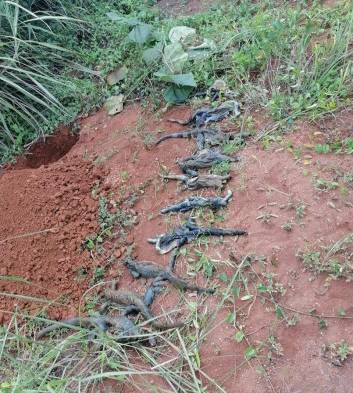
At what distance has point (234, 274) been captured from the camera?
2.37m

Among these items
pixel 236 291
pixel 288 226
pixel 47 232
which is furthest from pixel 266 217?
pixel 47 232

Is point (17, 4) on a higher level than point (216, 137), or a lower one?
higher

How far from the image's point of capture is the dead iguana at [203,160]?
293 cm

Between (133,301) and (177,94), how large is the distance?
153 cm

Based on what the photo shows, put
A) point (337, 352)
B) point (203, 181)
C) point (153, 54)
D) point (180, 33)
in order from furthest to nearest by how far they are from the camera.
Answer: point (180, 33) < point (153, 54) < point (203, 181) < point (337, 352)

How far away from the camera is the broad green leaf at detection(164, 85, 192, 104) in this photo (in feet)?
11.3

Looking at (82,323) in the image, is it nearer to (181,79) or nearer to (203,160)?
A: (203,160)

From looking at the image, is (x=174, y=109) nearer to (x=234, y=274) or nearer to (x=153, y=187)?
(x=153, y=187)

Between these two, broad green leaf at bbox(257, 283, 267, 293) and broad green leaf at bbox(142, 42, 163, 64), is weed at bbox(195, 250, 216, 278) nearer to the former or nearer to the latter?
broad green leaf at bbox(257, 283, 267, 293)

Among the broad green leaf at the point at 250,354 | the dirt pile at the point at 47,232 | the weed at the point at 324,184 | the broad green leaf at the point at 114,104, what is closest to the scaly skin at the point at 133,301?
the dirt pile at the point at 47,232

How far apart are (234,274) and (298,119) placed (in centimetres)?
110

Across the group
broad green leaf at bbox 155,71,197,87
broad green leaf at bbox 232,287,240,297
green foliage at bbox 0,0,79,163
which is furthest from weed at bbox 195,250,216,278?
green foliage at bbox 0,0,79,163

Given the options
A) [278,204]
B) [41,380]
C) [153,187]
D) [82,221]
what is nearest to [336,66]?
[278,204]

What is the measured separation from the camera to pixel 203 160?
295cm
